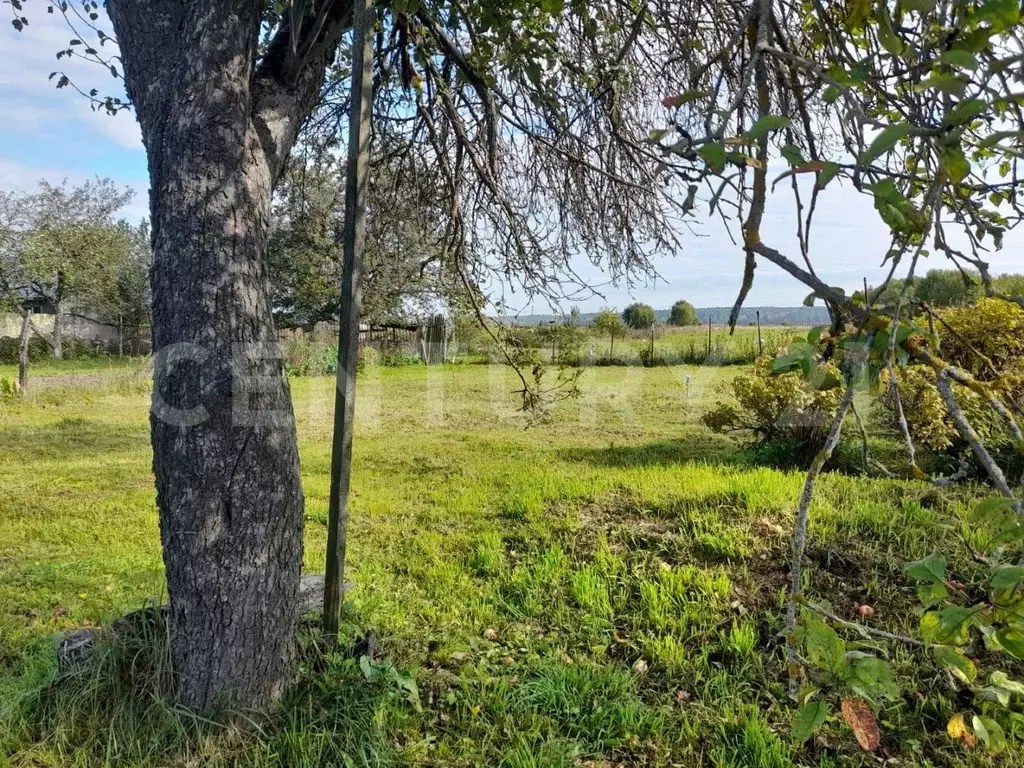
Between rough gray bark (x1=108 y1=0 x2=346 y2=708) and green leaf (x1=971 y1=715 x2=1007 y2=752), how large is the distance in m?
1.82

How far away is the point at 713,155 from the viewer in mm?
666

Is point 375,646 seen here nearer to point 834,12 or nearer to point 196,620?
point 196,620

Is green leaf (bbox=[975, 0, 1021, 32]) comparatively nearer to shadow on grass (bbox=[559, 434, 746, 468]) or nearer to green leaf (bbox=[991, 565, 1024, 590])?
green leaf (bbox=[991, 565, 1024, 590])

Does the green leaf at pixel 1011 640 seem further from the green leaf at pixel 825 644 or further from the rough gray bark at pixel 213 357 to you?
the rough gray bark at pixel 213 357

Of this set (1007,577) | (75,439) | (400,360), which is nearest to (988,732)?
(1007,577)

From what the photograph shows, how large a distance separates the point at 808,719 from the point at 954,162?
0.67 metres

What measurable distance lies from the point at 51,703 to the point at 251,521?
94 cm

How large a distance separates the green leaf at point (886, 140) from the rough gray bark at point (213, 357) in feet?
5.95

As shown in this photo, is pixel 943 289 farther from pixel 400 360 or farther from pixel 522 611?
pixel 400 360

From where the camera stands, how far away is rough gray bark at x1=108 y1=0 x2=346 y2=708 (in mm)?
1935

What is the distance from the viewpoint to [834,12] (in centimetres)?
195

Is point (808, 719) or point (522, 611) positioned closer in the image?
point (808, 719)

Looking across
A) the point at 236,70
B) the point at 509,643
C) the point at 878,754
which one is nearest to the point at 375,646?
the point at 509,643

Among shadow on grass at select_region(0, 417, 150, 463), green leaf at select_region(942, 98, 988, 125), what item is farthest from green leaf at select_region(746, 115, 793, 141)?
shadow on grass at select_region(0, 417, 150, 463)
